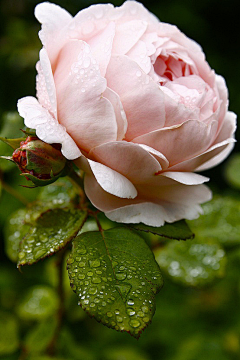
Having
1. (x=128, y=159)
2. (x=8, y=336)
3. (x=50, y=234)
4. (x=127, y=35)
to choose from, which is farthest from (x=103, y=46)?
(x=8, y=336)

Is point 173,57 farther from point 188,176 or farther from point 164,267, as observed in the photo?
point 164,267

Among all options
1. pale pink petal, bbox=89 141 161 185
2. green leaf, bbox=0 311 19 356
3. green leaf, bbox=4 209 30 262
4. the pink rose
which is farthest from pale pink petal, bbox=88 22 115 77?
green leaf, bbox=0 311 19 356

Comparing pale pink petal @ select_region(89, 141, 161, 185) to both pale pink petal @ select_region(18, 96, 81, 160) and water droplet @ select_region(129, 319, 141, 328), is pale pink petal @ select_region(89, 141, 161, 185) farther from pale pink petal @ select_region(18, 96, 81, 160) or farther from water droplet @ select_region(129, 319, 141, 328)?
water droplet @ select_region(129, 319, 141, 328)

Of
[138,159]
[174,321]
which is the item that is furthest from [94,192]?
[174,321]

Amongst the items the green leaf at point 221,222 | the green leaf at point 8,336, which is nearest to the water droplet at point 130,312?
the green leaf at point 221,222

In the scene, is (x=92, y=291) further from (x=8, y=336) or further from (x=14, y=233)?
(x=8, y=336)

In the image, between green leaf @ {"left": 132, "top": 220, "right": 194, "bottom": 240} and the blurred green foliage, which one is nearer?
green leaf @ {"left": 132, "top": 220, "right": 194, "bottom": 240}
